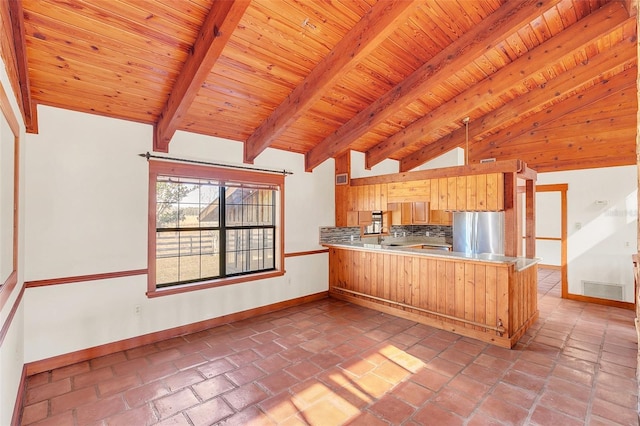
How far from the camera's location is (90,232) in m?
3.13

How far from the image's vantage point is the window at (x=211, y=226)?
372 centimetres

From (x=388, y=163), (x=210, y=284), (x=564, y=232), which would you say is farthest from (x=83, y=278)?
(x=564, y=232)

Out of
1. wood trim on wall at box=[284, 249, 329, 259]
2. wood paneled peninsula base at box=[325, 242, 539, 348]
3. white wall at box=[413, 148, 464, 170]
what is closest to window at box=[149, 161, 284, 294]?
wood trim on wall at box=[284, 249, 329, 259]

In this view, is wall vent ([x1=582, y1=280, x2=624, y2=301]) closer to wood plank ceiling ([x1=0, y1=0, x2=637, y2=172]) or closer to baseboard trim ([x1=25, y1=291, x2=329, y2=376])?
wood plank ceiling ([x1=0, y1=0, x2=637, y2=172])

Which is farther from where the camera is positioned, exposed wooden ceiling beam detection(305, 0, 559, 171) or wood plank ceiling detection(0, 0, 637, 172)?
exposed wooden ceiling beam detection(305, 0, 559, 171)

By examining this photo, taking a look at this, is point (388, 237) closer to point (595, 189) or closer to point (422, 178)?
point (422, 178)

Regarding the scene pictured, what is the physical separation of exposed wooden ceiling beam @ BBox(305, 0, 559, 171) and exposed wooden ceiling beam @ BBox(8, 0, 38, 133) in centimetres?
334

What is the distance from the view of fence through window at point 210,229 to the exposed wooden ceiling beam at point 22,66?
120 cm

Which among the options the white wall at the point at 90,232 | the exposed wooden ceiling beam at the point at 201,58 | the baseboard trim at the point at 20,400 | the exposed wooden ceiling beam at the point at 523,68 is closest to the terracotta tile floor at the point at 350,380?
the baseboard trim at the point at 20,400

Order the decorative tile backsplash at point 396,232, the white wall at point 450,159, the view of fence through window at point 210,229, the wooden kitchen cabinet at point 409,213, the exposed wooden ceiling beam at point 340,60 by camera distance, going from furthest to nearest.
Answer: the wooden kitchen cabinet at point 409,213 < the white wall at point 450,159 < the decorative tile backsplash at point 396,232 < the view of fence through window at point 210,229 < the exposed wooden ceiling beam at point 340,60

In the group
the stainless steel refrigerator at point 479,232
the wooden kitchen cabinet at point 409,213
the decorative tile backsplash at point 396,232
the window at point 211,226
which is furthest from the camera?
the wooden kitchen cabinet at point 409,213

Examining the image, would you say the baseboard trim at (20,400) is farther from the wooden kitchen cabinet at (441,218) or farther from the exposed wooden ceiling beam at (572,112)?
the exposed wooden ceiling beam at (572,112)

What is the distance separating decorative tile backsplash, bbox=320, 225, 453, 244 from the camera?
17.8 feet

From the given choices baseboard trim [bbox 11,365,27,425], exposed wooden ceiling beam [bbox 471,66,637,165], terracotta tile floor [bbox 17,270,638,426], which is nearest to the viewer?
baseboard trim [bbox 11,365,27,425]
